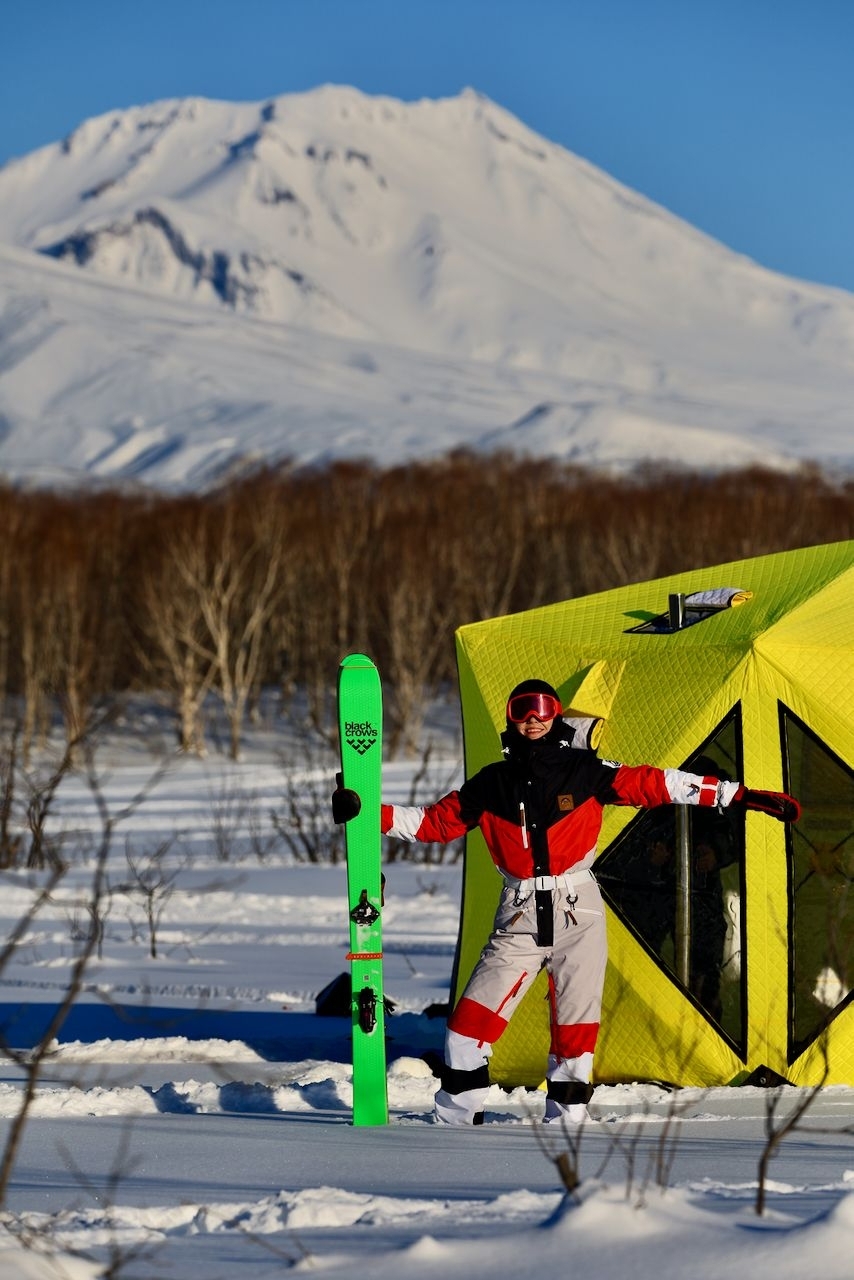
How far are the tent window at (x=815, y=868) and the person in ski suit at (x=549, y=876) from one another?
62 centimetres

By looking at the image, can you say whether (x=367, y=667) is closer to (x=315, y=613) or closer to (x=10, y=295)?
(x=315, y=613)

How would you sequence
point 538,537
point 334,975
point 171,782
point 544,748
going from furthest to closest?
point 538,537 → point 171,782 → point 334,975 → point 544,748

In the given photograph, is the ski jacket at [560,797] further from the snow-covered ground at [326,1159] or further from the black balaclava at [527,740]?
the snow-covered ground at [326,1159]

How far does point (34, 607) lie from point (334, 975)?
29.2 metres

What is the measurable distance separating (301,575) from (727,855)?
119 ft

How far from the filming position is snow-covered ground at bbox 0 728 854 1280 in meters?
3.13

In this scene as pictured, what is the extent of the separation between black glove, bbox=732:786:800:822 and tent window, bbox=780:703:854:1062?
0.58m

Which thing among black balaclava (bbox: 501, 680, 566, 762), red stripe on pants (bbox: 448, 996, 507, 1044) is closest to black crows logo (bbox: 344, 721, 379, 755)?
black balaclava (bbox: 501, 680, 566, 762)

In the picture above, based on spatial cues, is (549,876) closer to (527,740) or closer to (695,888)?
(527,740)

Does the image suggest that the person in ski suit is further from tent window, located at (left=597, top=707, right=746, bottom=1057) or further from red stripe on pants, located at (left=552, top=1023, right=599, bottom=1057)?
tent window, located at (left=597, top=707, right=746, bottom=1057)

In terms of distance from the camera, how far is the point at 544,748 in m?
5.43

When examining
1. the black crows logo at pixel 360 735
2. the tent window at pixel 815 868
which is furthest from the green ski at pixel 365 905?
the tent window at pixel 815 868

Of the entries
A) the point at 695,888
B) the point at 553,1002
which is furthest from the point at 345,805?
the point at 695,888

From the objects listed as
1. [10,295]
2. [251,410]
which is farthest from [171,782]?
[10,295]
